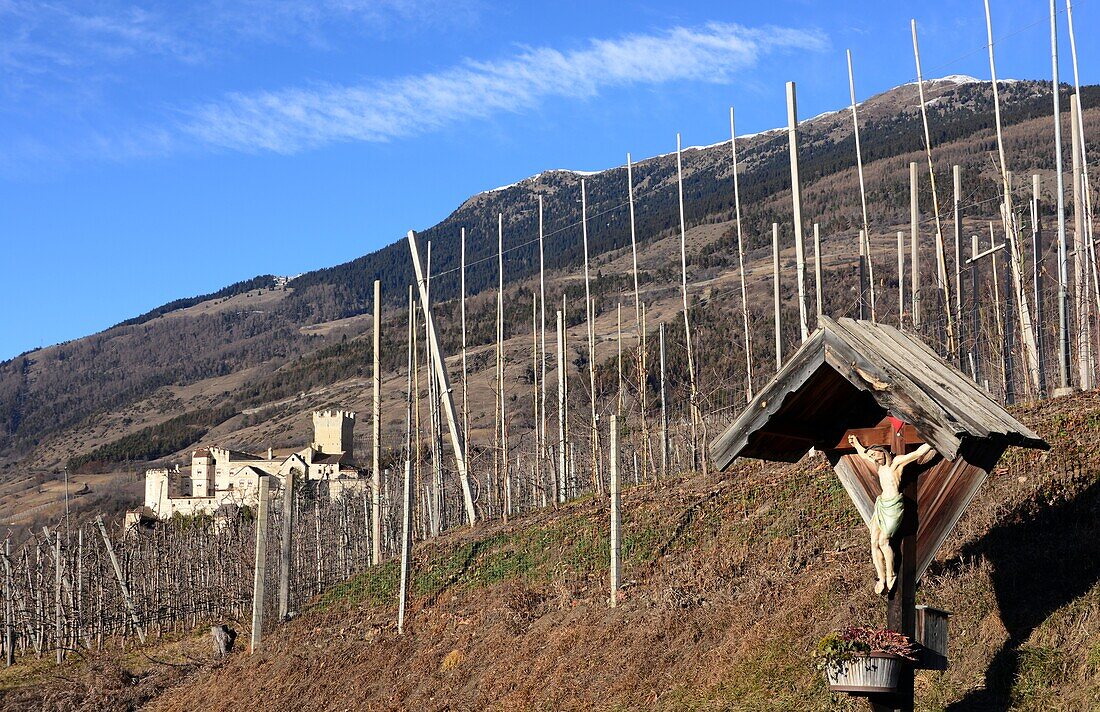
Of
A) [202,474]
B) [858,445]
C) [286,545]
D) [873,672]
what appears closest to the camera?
[873,672]

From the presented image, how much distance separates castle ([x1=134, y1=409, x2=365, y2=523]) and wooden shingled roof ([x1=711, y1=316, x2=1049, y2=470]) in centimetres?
8323

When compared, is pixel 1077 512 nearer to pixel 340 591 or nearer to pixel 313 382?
pixel 340 591

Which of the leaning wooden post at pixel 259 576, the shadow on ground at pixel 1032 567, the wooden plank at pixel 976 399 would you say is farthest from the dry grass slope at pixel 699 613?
the wooden plank at pixel 976 399

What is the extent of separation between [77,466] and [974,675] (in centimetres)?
16002

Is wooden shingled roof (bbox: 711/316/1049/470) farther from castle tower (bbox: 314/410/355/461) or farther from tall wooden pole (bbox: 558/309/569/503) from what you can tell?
castle tower (bbox: 314/410/355/461)

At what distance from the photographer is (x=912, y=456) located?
7871 millimetres

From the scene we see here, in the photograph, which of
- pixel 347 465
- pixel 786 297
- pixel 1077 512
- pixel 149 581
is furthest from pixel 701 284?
pixel 1077 512

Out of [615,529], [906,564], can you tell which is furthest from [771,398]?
[615,529]

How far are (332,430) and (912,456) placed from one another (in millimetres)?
115037

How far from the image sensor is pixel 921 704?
30.2 feet

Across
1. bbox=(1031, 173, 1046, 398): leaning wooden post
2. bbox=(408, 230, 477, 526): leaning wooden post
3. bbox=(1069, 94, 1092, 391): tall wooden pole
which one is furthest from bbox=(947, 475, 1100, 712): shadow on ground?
bbox=(408, 230, 477, 526): leaning wooden post

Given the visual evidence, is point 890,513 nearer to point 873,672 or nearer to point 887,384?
point 887,384

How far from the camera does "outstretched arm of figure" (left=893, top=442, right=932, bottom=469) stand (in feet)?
25.7

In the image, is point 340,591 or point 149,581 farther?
point 149,581
